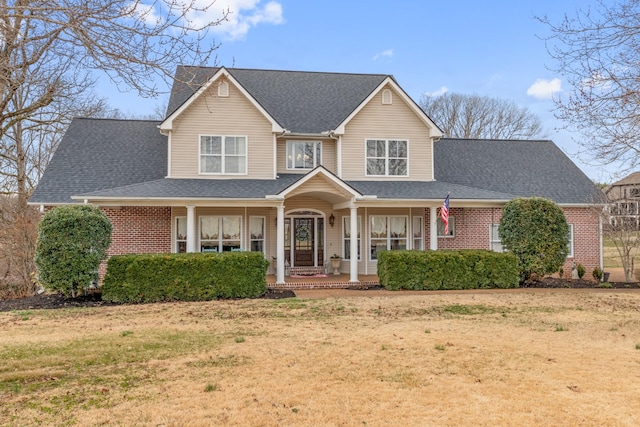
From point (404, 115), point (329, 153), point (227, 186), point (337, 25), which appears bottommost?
point (227, 186)

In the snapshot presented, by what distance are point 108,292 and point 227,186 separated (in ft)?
17.9

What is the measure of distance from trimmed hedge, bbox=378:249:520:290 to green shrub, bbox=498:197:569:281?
60 centimetres

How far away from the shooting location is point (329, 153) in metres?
19.4

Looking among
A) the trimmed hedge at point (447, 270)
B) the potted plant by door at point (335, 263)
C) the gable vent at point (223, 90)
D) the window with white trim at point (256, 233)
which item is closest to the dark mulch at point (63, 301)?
the trimmed hedge at point (447, 270)

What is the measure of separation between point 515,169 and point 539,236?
635 cm

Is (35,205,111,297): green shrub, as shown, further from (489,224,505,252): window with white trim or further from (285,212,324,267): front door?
(489,224,505,252): window with white trim

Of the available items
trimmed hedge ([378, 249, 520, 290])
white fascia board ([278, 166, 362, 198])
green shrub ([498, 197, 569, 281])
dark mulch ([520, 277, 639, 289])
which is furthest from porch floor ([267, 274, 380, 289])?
dark mulch ([520, 277, 639, 289])

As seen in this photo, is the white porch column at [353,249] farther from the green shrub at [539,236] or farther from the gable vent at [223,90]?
the gable vent at [223,90]

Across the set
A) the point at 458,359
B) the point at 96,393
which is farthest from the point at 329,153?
the point at 96,393

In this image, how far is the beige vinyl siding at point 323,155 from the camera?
19141 millimetres

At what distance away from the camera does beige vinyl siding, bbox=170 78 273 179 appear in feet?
58.0

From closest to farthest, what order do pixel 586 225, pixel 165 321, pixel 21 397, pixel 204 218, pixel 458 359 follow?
pixel 21 397
pixel 458 359
pixel 165 321
pixel 204 218
pixel 586 225

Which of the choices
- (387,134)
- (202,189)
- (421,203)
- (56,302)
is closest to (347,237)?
(421,203)

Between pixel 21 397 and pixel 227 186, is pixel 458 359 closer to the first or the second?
pixel 21 397
